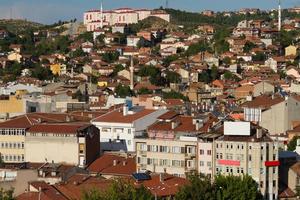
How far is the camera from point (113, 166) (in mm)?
40594

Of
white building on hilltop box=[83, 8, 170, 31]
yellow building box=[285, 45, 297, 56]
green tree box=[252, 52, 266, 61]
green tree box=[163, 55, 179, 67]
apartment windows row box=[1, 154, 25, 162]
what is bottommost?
apartment windows row box=[1, 154, 25, 162]

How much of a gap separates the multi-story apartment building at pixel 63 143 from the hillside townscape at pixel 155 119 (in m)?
0.05

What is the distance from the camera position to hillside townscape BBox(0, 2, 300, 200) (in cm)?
3550

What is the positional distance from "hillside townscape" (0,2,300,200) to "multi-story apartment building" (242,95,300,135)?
73 millimetres

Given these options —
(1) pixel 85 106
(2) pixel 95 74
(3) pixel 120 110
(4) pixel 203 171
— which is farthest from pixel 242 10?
(4) pixel 203 171

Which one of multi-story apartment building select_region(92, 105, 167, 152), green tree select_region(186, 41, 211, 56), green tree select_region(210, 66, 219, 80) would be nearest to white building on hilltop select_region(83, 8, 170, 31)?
green tree select_region(186, 41, 211, 56)

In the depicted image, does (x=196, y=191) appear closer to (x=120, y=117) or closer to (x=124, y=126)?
(x=124, y=126)

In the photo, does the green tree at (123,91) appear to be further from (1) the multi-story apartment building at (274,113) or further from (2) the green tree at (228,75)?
(1) the multi-story apartment building at (274,113)

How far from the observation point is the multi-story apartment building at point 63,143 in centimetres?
4256

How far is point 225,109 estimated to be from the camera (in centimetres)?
6206

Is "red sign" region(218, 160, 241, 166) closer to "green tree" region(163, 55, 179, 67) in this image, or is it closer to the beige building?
the beige building

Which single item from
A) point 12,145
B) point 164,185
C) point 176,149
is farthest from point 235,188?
point 12,145

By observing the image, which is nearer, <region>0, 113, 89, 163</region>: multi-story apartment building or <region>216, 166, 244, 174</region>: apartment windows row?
<region>216, 166, 244, 174</region>: apartment windows row

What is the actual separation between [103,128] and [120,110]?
1.98 meters
